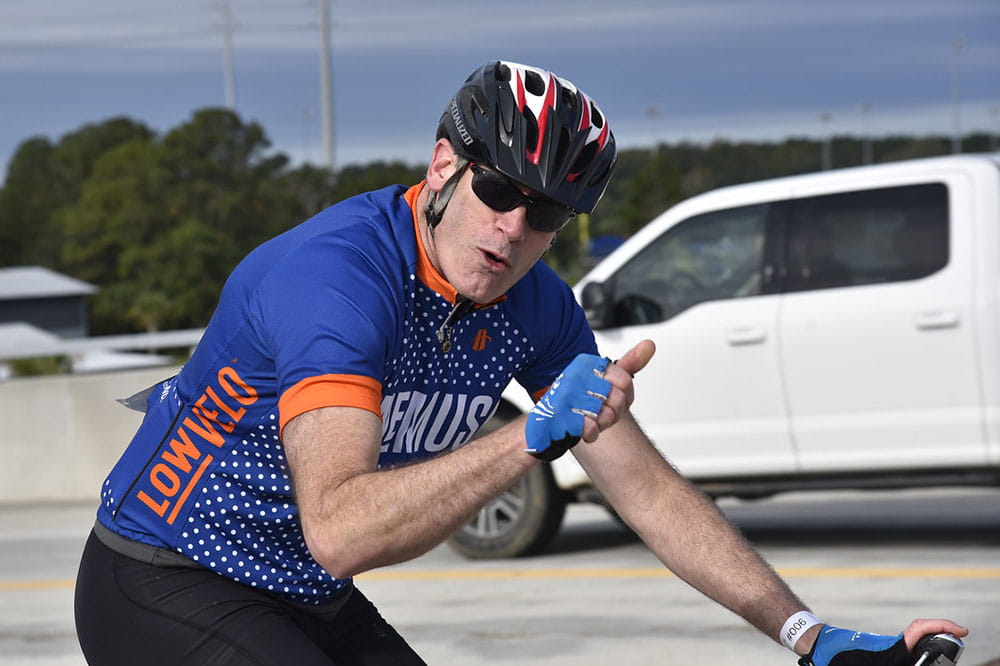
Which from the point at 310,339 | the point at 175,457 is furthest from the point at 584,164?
the point at 175,457

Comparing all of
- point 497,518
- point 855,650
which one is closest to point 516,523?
point 497,518

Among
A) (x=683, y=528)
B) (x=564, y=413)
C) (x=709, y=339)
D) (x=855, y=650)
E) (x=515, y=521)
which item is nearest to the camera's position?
(x=564, y=413)

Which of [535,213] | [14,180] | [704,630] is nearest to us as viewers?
[535,213]

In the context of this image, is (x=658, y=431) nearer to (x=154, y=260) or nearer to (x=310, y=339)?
(x=310, y=339)

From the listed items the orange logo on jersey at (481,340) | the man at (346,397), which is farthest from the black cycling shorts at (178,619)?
the orange logo on jersey at (481,340)

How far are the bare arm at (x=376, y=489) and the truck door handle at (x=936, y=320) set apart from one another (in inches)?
233

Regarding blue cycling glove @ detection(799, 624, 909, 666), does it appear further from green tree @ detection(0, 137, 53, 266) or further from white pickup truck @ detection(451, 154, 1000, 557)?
green tree @ detection(0, 137, 53, 266)

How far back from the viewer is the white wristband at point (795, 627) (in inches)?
107

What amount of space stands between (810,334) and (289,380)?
5.93 meters

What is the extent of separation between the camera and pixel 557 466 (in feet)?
27.9

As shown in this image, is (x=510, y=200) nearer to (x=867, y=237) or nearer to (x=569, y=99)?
(x=569, y=99)

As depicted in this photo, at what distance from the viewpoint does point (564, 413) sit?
7.29ft

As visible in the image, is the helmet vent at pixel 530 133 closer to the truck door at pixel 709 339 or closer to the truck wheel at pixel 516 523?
the truck door at pixel 709 339

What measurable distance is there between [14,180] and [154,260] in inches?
741
